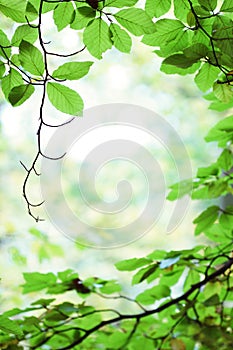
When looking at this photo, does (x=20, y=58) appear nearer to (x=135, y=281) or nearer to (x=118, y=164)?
(x=135, y=281)

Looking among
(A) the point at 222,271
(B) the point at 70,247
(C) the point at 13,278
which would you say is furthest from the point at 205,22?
(B) the point at 70,247

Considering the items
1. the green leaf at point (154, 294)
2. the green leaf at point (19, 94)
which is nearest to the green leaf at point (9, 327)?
the green leaf at point (19, 94)

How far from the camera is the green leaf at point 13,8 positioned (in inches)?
16.9

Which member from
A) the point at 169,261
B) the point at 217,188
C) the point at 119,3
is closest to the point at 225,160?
the point at 217,188

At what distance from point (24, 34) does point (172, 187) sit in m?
0.43

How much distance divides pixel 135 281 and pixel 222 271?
13 centimetres

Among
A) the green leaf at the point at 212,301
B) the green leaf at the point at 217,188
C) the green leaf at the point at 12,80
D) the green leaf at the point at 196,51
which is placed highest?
the green leaf at the point at 217,188

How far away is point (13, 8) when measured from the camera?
0.43m

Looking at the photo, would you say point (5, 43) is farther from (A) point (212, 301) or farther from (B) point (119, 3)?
(A) point (212, 301)

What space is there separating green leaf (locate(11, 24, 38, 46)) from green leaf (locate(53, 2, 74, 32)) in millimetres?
22

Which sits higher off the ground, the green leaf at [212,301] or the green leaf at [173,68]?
the green leaf at [173,68]

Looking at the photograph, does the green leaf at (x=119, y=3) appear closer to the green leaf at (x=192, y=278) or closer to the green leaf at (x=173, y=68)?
the green leaf at (x=173, y=68)

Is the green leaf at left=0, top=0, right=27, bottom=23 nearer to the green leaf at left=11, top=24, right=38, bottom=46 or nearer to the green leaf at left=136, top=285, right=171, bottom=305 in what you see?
the green leaf at left=11, top=24, right=38, bottom=46

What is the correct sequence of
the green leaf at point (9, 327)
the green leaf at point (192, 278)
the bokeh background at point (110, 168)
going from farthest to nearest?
1. the bokeh background at point (110, 168)
2. the green leaf at point (192, 278)
3. the green leaf at point (9, 327)
